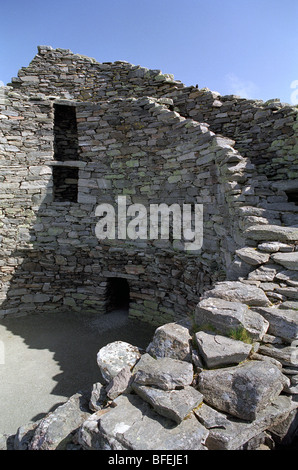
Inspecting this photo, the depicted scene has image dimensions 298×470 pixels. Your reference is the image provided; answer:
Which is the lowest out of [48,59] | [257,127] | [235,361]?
[235,361]

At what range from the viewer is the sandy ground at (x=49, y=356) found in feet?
16.3

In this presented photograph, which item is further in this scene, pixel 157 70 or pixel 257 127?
pixel 157 70

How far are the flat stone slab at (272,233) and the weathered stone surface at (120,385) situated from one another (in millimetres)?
2588

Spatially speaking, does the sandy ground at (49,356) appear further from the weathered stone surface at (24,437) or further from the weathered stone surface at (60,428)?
the weathered stone surface at (60,428)

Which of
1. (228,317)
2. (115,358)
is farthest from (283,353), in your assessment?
(115,358)

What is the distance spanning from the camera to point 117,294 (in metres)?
9.09

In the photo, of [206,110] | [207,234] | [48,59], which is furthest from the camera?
[48,59]

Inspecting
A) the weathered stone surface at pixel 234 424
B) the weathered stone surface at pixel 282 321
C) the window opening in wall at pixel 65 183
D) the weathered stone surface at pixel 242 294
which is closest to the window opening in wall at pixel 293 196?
the weathered stone surface at pixel 242 294

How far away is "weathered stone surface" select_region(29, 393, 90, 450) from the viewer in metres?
2.27

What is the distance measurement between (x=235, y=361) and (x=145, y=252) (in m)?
5.25

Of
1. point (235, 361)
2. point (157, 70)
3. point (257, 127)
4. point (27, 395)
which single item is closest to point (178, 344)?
point (235, 361)

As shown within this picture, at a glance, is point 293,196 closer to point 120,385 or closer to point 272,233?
point 272,233

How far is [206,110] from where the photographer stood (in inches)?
289
